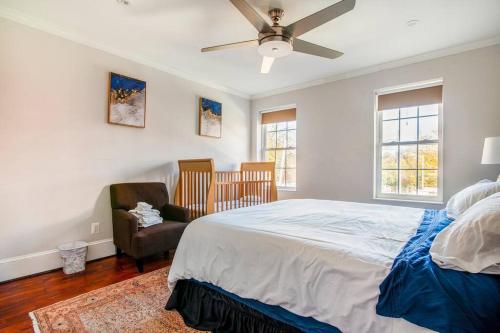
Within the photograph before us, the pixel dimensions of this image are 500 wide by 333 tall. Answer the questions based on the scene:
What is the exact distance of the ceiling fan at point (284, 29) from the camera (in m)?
1.73

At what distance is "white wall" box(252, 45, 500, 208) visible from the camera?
2.84 meters

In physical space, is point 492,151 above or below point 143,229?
above

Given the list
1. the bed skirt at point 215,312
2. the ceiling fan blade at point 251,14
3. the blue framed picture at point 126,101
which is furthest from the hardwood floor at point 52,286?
the ceiling fan blade at point 251,14

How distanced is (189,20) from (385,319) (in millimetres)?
2750

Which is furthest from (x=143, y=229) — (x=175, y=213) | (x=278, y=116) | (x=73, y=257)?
(x=278, y=116)

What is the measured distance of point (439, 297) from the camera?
3.01 feet

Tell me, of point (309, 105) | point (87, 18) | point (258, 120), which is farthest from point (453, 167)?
point (87, 18)

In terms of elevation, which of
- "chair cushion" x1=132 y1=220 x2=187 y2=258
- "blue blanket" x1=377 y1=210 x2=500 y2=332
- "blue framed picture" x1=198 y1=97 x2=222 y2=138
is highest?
"blue framed picture" x1=198 y1=97 x2=222 y2=138

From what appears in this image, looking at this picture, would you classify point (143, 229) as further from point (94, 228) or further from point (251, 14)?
point (251, 14)

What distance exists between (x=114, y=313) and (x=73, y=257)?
1.05 metres

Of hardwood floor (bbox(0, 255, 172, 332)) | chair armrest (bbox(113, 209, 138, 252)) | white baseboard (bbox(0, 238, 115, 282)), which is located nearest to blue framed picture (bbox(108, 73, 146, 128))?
chair armrest (bbox(113, 209, 138, 252))

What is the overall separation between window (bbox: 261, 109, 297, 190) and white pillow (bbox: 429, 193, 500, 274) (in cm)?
341

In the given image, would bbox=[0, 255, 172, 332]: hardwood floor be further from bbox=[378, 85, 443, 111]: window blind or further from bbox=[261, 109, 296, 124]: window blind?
bbox=[378, 85, 443, 111]: window blind

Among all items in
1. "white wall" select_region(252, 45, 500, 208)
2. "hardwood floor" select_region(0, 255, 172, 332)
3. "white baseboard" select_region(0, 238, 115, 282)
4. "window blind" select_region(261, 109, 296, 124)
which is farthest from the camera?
"window blind" select_region(261, 109, 296, 124)
